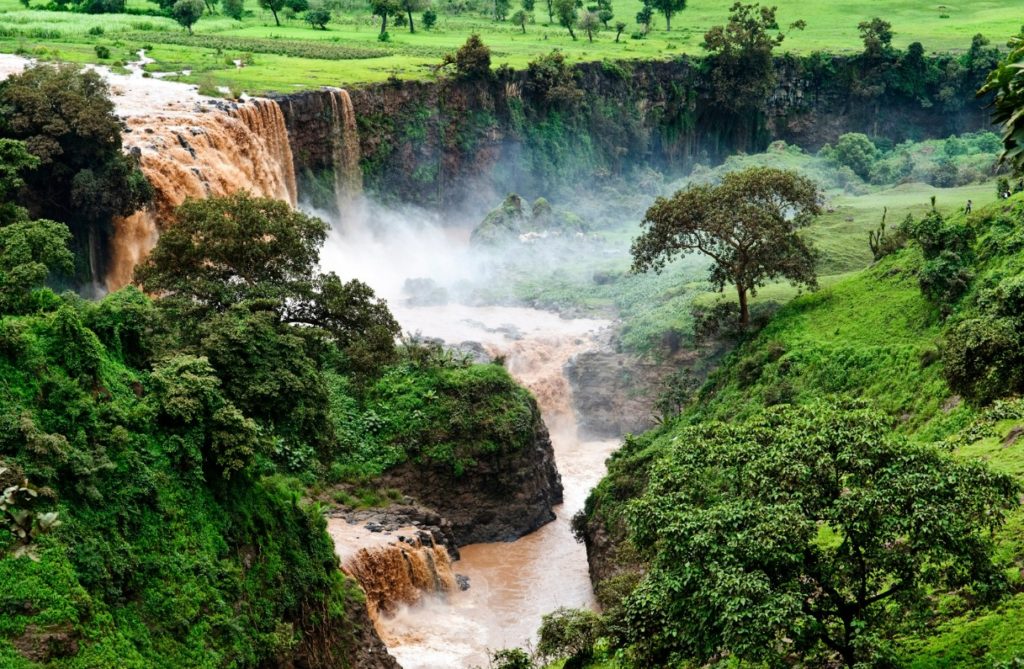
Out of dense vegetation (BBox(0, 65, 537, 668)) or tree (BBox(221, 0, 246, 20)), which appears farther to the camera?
tree (BBox(221, 0, 246, 20))

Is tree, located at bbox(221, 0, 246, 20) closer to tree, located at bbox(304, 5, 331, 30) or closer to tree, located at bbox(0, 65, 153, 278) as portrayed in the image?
tree, located at bbox(304, 5, 331, 30)

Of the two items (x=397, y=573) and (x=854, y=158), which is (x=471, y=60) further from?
(x=397, y=573)

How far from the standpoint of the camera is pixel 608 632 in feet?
86.3

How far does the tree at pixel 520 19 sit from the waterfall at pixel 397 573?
76521mm

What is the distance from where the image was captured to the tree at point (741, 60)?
94.8 meters

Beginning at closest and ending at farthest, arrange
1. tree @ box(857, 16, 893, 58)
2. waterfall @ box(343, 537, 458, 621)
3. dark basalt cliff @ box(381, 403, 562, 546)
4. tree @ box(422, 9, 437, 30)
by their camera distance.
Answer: waterfall @ box(343, 537, 458, 621) < dark basalt cliff @ box(381, 403, 562, 546) < tree @ box(857, 16, 893, 58) < tree @ box(422, 9, 437, 30)

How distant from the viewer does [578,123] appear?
88.6 metres

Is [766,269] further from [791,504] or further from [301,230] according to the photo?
[791,504]

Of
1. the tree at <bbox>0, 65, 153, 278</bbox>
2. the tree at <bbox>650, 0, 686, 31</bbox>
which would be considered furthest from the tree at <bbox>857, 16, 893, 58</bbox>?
the tree at <bbox>0, 65, 153, 278</bbox>

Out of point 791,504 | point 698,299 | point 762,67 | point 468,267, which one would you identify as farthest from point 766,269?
point 762,67

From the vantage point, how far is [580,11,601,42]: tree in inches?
4135

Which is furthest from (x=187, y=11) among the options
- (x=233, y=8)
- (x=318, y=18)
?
(x=318, y=18)

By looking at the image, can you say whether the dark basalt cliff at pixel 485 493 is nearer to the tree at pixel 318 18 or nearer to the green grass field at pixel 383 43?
the green grass field at pixel 383 43

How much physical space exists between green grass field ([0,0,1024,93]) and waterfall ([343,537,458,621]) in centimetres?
3174
